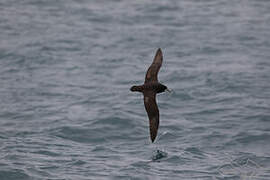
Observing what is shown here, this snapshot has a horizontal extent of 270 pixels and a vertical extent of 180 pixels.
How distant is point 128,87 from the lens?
2153 cm

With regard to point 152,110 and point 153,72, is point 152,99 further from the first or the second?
point 153,72

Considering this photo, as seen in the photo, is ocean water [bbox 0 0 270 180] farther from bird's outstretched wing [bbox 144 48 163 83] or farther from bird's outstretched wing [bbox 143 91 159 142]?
bird's outstretched wing [bbox 144 48 163 83]

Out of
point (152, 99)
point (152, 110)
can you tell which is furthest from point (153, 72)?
point (152, 110)

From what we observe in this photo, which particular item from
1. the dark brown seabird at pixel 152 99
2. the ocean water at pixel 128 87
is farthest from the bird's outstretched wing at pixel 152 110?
the ocean water at pixel 128 87

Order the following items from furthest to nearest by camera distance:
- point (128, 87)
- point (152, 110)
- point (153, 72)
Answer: point (128, 87), point (153, 72), point (152, 110)

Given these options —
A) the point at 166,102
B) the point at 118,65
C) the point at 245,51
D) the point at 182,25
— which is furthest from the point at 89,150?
the point at 182,25

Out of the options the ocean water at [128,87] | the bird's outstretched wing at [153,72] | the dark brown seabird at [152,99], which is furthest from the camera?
the ocean water at [128,87]

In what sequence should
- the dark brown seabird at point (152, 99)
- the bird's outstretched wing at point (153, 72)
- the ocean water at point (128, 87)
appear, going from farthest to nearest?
the ocean water at point (128, 87), the bird's outstretched wing at point (153, 72), the dark brown seabird at point (152, 99)

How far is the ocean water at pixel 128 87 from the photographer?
16672 millimetres

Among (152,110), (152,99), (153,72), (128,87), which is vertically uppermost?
(153,72)

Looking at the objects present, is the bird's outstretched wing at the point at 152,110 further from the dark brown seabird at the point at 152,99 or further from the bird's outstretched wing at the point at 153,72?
the bird's outstretched wing at the point at 153,72

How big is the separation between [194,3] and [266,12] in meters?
3.05

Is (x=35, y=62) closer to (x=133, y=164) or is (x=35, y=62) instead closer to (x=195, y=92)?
(x=195, y=92)

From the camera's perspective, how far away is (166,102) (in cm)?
2080
